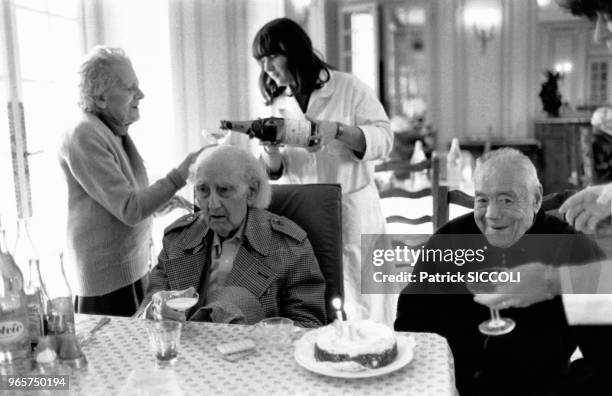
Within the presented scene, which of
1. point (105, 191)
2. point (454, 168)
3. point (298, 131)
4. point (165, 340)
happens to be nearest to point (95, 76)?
point (105, 191)

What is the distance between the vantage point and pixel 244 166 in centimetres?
194

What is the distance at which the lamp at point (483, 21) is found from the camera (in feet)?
22.3

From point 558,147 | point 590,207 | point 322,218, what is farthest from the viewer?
point 558,147

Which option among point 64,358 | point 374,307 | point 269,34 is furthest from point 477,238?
point 64,358

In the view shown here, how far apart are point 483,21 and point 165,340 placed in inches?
254

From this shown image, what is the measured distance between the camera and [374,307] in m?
2.55

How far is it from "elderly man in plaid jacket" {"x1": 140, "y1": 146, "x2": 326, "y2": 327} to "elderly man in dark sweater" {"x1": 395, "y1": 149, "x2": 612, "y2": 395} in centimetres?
32

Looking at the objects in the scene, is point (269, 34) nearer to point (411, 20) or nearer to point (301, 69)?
point (301, 69)

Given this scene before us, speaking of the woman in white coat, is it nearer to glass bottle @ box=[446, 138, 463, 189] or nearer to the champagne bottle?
the champagne bottle

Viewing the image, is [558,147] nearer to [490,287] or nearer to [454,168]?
[454,168]

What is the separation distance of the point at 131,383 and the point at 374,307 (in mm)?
1608

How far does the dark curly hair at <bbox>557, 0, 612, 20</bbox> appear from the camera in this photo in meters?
0.98

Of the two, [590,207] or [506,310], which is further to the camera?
[506,310]

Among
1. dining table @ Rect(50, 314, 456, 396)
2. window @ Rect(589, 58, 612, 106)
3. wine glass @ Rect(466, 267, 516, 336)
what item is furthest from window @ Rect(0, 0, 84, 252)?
window @ Rect(589, 58, 612, 106)
